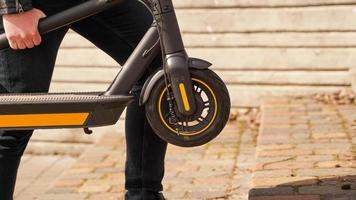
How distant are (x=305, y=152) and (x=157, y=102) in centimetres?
192

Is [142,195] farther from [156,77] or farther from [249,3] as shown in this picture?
[249,3]

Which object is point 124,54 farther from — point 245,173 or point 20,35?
point 245,173

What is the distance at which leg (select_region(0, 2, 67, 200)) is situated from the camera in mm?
2736

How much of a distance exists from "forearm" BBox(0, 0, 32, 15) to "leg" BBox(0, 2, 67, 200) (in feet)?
0.36

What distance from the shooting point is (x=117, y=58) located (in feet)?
9.73

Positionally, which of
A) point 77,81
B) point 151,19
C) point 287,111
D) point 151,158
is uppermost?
point 151,19

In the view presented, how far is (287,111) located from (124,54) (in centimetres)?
296

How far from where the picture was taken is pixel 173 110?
8.84ft

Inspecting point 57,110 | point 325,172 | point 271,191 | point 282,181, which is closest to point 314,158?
point 325,172

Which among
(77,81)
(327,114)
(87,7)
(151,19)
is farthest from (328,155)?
(77,81)

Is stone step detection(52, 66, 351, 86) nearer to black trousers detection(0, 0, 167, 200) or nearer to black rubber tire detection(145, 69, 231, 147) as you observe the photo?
black trousers detection(0, 0, 167, 200)

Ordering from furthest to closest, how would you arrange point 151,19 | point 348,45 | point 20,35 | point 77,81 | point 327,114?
point 77,81 → point 348,45 → point 327,114 → point 151,19 → point 20,35

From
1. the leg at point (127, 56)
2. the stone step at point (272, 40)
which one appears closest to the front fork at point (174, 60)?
the leg at point (127, 56)

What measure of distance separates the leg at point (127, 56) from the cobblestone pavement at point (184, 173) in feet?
3.02
